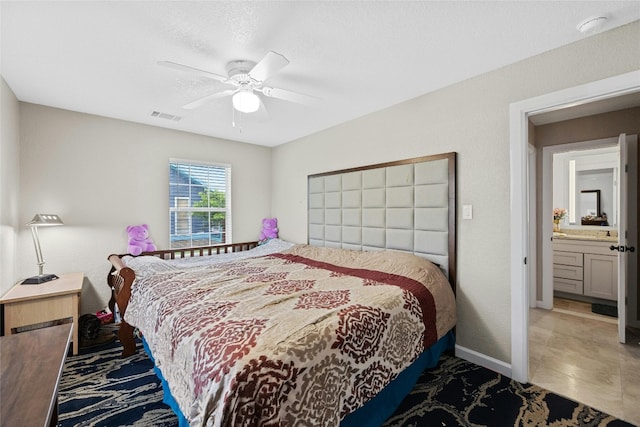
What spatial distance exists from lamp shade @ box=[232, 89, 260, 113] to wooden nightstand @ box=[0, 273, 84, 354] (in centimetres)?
222

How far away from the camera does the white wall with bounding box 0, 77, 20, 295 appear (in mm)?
2291

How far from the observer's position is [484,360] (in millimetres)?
2283

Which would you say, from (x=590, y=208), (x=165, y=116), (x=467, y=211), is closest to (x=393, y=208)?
(x=467, y=211)

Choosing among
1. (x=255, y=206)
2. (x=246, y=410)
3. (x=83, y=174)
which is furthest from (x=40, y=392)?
(x=255, y=206)

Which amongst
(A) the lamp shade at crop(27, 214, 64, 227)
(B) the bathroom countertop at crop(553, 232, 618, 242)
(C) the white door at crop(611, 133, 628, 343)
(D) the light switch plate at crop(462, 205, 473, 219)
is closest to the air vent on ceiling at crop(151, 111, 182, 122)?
(A) the lamp shade at crop(27, 214, 64, 227)

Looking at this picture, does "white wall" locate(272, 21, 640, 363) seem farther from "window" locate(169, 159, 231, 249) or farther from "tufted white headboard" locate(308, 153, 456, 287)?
"window" locate(169, 159, 231, 249)

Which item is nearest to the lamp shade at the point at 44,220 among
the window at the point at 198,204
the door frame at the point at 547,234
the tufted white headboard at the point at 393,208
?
the window at the point at 198,204

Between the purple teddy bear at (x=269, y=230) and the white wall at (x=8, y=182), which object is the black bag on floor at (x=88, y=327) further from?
the purple teddy bear at (x=269, y=230)

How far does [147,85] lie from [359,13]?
6.49ft

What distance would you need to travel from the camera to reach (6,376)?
85cm

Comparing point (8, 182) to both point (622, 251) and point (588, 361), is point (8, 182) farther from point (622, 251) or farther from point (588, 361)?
point (622, 251)

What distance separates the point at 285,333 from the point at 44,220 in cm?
287

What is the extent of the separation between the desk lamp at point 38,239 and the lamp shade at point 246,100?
2242 millimetres

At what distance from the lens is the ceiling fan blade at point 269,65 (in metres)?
1.62
